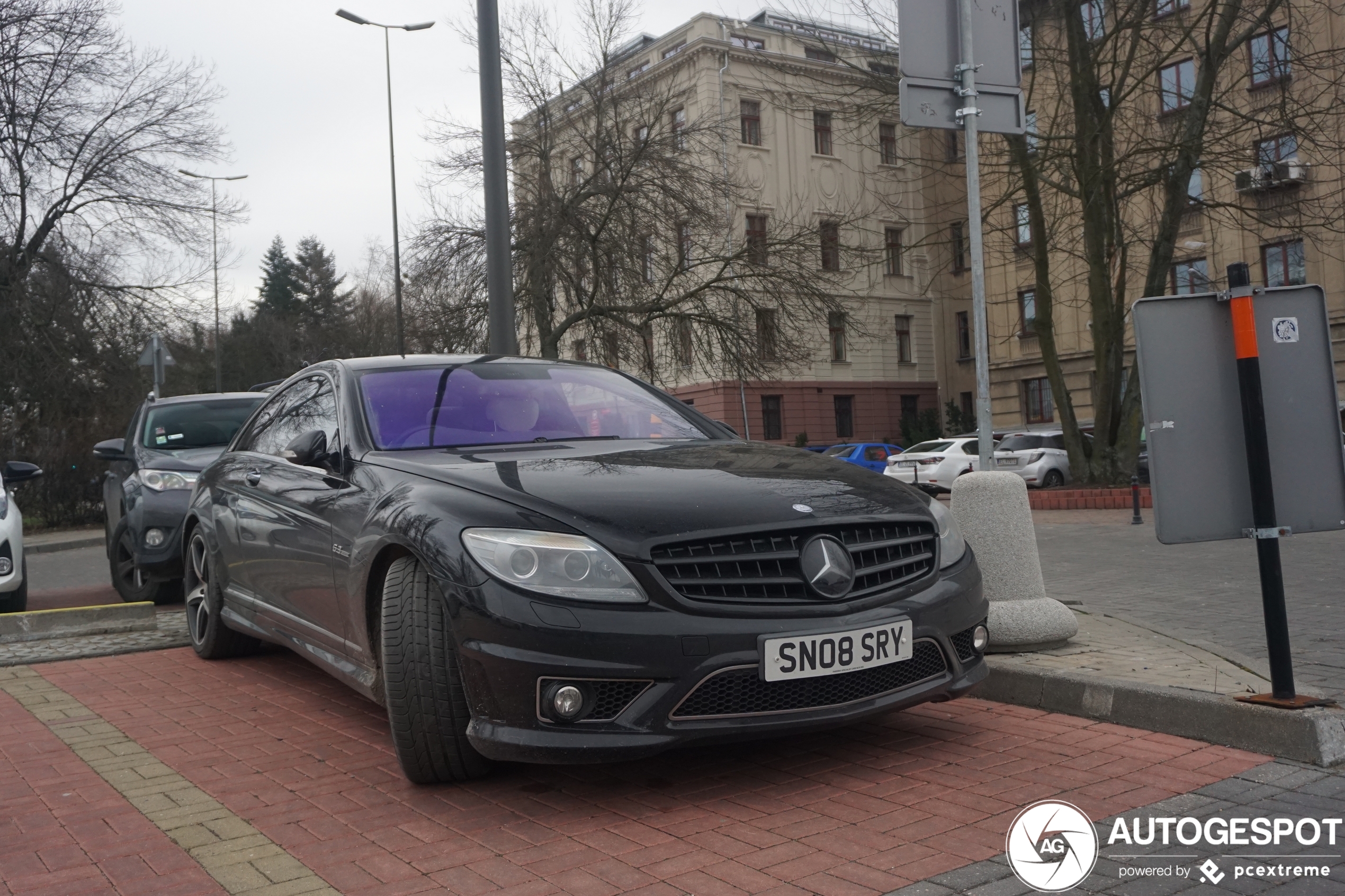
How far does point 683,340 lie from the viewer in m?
25.2

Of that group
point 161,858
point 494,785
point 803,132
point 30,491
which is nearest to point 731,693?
point 494,785

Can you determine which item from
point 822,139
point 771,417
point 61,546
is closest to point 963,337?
point 771,417

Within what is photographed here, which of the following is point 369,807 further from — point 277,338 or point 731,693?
point 277,338

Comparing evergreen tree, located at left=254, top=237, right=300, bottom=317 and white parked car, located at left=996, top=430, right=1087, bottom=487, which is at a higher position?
evergreen tree, located at left=254, top=237, right=300, bottom=317

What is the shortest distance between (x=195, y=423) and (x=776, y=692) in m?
7.77

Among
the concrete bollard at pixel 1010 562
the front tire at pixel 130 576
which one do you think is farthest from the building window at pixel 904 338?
the concrete bollard at pixel 1010 562

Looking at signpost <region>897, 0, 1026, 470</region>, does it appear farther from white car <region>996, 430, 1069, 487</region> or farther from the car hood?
white car <region>996, 430, 1069, 487</region>

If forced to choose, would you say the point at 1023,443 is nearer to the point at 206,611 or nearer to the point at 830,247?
the point at 830,247

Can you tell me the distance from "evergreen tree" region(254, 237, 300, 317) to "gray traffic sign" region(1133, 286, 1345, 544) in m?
82.9

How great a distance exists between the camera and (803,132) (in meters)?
47.8

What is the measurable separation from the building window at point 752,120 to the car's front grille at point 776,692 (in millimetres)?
43347

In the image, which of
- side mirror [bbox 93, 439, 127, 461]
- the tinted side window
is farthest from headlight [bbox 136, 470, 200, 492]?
the tinted side window

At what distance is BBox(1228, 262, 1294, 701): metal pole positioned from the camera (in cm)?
427

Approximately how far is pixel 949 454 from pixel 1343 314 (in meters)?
Answer: 12.8
